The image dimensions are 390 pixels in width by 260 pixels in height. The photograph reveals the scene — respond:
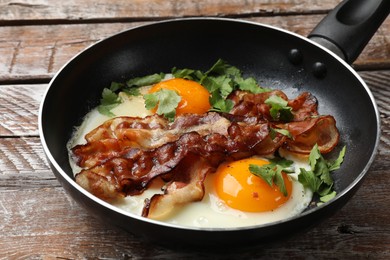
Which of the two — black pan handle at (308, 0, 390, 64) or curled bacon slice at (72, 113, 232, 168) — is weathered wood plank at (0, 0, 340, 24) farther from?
curled bacon slice at (72, 113, 232, 168)

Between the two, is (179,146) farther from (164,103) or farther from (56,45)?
(56,45)

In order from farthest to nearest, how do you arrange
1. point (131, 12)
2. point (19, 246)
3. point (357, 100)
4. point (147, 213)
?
point (131, 12) → point (357, 100) → point (19, 246) → point (147, 213)

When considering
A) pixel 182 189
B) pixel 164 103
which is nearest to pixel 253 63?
pixel 164 103

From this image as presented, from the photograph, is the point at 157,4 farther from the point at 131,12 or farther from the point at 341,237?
the point at 341,237

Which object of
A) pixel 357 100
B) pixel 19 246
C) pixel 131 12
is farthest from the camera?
pixel 131 12

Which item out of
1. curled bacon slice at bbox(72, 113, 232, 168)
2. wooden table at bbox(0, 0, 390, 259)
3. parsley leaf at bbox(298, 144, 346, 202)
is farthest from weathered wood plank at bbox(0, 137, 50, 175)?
parsley leaf at bbox(298, 144, 346, 202)

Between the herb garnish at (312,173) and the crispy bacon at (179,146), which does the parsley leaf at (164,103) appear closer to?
the crispy bacon at (179,146)

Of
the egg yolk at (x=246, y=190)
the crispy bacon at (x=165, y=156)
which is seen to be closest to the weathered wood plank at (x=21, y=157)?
the crispy bacon at (x=165, y=156)

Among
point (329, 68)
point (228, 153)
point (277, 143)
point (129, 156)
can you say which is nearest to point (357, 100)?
point (329, 68)
